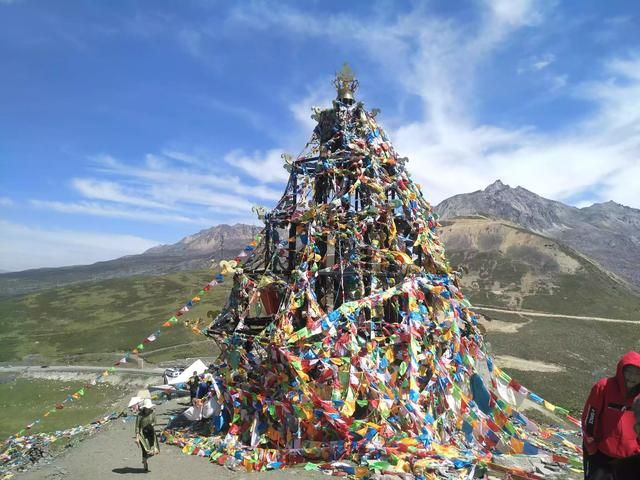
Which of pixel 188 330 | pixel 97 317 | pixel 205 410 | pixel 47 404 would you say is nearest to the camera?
pixel 205 410

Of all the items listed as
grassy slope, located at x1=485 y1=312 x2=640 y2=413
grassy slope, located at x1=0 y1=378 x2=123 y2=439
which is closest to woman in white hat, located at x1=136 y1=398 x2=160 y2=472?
grassy slope, located at x1=0 y1=378 x2=123 y2=439

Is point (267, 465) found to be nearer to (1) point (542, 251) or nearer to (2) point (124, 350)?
(2) point (124, 350)

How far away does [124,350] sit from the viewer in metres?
60.5

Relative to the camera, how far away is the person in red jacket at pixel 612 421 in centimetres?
526

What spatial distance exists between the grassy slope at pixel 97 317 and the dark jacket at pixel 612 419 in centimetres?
5766

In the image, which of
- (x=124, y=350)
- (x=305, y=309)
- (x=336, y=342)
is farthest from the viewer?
(x=124, y=350)

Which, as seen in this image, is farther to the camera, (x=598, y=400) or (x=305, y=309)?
(x=305, y=309)

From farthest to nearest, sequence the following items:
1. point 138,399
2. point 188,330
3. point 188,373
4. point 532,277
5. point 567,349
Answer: point 532,277
point 188,330
point 567,349
point 188,373
point 138,399

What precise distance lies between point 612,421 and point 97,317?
322 ft

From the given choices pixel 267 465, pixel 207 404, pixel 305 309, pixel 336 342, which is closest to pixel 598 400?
pixel 336 342

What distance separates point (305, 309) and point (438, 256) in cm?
537

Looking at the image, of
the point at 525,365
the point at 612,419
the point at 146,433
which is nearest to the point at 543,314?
the point at 525,365

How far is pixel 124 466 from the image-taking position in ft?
41.1

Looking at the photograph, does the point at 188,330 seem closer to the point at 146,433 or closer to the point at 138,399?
the point at 138,399
